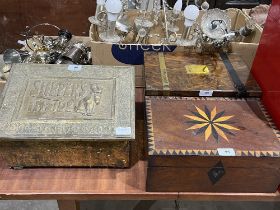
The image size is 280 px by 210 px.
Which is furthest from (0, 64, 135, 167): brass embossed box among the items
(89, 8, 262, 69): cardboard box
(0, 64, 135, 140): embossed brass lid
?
(89, 8, 262, 69): cardboard box

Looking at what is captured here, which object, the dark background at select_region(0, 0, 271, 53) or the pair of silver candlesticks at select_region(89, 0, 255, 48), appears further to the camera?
the dark background at select_region(0, 0, 271, 53)

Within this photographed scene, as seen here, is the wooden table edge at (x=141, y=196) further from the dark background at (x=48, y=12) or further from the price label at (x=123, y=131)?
the dark background at (x=48, y=12)

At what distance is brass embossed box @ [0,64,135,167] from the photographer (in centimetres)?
78

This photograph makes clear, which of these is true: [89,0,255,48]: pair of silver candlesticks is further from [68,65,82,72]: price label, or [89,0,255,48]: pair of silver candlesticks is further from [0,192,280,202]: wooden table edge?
[0,192,280,202]: wooden table edge

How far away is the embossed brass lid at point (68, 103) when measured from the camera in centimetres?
78

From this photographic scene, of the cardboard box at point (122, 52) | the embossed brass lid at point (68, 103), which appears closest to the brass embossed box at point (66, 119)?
the embossed brass lid at point (68, 103)

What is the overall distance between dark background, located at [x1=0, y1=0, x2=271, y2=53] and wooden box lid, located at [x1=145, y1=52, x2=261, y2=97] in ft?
3.94

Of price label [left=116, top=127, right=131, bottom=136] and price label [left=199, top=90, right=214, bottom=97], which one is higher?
price label [left=199, top=90, right=214, bottom=97]

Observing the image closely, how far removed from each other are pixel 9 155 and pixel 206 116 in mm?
559

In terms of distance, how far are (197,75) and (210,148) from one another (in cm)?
31

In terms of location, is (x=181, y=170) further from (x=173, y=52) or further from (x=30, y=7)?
(x=30, y=7)

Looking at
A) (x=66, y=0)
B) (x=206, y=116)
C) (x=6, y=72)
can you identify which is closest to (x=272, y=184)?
(x=206, y=116)

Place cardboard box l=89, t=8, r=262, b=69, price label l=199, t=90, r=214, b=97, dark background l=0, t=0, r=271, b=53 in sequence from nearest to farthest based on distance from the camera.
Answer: price label l=199, t=90, r=214, b=97 < cardboard box l=89, t=8, r=262, b=69 < dark background l=0, t=0, r=271, b=53

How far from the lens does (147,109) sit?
87 cm
